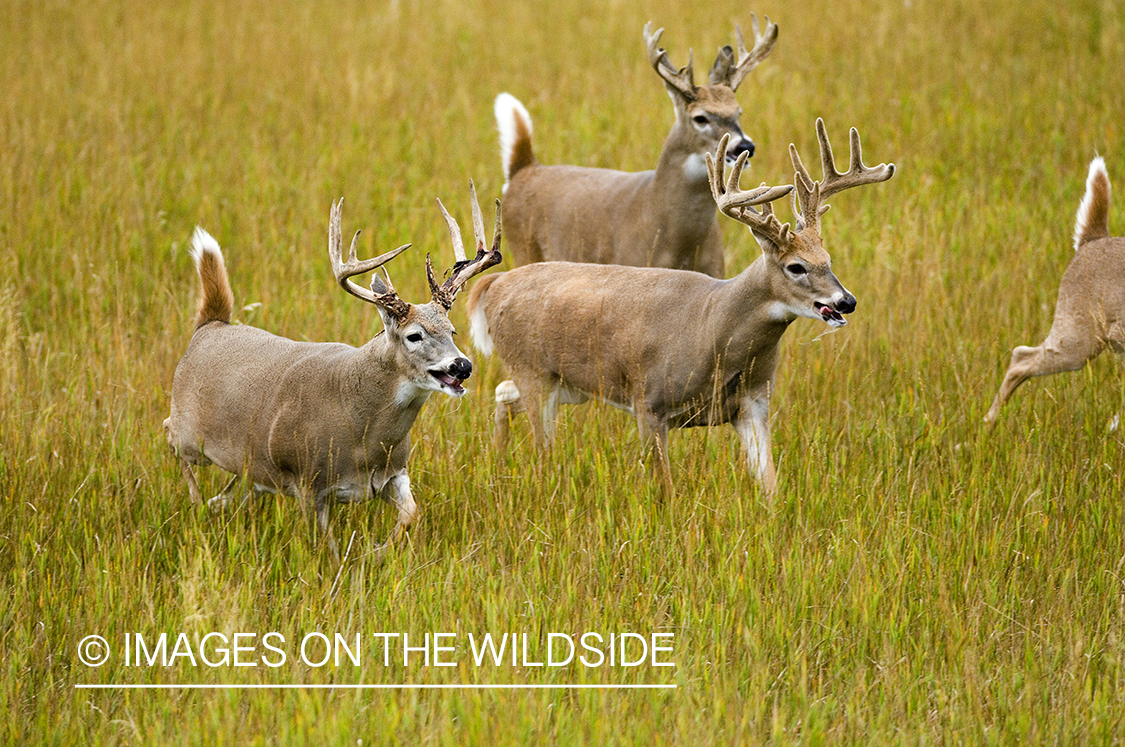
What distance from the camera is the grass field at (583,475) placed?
348 centimetres

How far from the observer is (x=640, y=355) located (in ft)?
17.3

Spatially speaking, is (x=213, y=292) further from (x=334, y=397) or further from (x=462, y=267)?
(x=462, y=267)

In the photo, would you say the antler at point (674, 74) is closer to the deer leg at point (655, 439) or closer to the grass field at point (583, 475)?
the grass field at point (583, 475)

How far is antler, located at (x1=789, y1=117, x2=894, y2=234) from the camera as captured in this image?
488 centimetres

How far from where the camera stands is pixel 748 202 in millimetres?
4805

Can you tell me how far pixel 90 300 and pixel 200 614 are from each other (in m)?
3.80

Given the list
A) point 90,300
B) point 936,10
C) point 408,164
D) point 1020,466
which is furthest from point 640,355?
point 936,10

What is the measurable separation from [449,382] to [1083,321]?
10.7ft

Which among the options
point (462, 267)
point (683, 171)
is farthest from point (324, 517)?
point (683, 171)

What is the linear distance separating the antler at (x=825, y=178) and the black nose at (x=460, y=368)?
5.23ft

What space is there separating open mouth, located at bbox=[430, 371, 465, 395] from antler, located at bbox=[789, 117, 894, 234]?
1.62m

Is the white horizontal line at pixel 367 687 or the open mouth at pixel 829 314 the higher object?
A: the open mouth at pixel 829 314

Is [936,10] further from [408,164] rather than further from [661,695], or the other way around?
[661,695]

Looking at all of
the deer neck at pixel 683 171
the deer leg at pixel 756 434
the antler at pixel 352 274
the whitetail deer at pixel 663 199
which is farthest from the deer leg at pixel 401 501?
the deer neck at pixel 683 171
